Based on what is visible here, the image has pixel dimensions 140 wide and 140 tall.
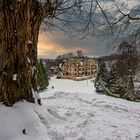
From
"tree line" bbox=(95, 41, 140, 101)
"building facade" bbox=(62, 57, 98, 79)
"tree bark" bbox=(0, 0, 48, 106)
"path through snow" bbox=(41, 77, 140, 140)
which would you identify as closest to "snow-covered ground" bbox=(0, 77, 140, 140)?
"path through snow" bbox=(41, 77, 140, 140)

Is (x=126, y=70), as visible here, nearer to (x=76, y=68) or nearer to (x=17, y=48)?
(x=17, y=48)

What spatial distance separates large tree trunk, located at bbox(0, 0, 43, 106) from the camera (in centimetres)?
556

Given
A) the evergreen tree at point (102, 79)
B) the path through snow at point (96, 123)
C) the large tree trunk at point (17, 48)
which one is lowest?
the evergreen tree at point (102, 79)

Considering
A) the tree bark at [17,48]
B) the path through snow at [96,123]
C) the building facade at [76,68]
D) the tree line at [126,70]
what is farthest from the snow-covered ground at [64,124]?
the building facade at [76,68]

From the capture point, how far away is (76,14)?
26.9ft

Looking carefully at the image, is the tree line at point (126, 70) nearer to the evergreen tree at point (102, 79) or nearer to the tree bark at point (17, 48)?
the tree bark at point (17, 48)

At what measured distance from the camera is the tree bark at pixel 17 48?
5.56m

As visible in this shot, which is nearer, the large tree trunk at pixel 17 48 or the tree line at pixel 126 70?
the large tree trunk at pixel 17 48

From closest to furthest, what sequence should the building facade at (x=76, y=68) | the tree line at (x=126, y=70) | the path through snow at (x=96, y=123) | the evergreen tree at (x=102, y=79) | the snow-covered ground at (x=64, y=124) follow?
the snow-covered ground at (x=64, y=124) → the path through snow at (x=96, y=123) → the tree line at (x=126, y=70) → the evergreen tree at (x=102, y=79) → the building facade at (x=76, y=68)

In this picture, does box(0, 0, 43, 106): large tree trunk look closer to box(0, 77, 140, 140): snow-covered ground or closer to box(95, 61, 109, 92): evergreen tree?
box(0, 77, 140, 140): snow-covered ground

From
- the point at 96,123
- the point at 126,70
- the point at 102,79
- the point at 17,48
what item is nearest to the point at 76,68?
the point at 102,79

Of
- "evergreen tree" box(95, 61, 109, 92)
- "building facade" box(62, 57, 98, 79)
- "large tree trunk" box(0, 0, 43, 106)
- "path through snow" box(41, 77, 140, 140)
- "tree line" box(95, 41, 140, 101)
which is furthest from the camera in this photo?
"building facade" box(62, 57, 98, 79)

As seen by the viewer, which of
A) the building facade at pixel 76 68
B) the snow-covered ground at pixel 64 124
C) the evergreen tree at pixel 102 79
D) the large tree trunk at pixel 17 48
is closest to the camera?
the snow-covered ground at pixel 64 124

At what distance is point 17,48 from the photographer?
577 centimetres
